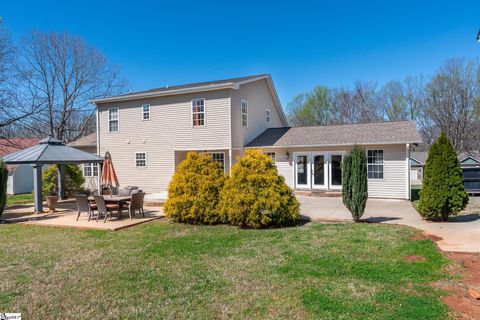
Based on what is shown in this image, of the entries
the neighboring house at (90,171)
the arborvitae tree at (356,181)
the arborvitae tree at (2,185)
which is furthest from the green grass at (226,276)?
the neighboring house at (90,171)

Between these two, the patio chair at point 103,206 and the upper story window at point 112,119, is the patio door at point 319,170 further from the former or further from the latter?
the upper story window at point 112,119

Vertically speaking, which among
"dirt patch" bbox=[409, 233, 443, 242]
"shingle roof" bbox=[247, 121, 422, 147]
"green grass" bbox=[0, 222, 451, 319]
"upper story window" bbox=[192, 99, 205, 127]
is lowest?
"green grass" bbox=[0, 222, 451, 319]

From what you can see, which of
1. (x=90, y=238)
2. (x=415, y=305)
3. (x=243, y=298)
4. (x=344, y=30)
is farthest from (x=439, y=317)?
(x=344, y=30)

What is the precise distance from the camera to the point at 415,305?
149 inches

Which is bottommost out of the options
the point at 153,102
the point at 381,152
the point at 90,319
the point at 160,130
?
the point at 90,319

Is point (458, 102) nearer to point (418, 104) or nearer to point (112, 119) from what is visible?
point (418, 104)

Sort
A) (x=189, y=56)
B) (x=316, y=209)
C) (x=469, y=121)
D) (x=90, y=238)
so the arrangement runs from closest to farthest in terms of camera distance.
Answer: (x=90, y=238) → (x=316, y=209) → (x=189, y=56) → (x=469, y=121)

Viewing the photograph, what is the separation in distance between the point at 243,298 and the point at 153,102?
15895mm

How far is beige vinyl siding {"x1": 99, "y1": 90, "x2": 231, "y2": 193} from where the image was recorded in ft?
54.9

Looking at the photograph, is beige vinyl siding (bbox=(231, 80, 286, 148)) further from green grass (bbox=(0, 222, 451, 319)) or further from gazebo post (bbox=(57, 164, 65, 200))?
green grass (bbox=(0, 222, 451, 319))

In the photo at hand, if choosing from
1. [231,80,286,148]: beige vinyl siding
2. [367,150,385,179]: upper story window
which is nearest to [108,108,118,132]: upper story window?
[231,80,286,148]: beige vinyl siding

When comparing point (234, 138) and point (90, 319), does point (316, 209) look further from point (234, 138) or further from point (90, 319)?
point (90, 319)

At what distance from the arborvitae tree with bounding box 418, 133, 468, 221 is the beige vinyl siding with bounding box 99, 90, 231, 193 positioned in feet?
32.0

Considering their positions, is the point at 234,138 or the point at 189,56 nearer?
the point at 234,138
